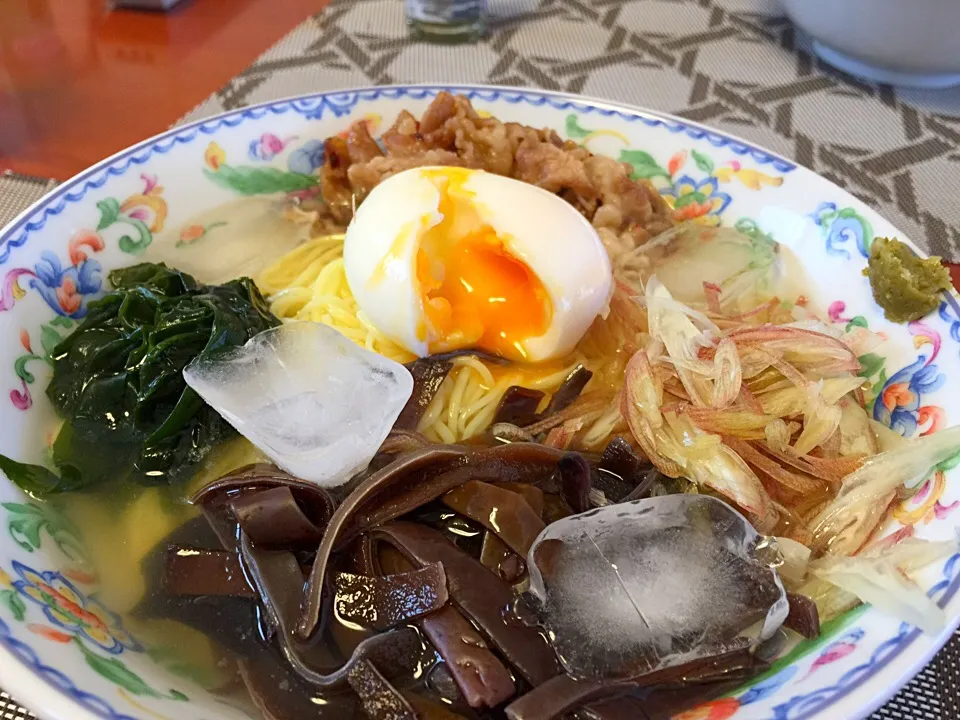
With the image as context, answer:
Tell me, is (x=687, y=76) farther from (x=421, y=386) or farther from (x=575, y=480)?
(x=575, y=480)

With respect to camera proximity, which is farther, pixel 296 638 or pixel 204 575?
pixel 204 575

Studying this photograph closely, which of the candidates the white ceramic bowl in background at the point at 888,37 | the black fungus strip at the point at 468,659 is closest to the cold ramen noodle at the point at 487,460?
the black fungus strip at the point at 468,659

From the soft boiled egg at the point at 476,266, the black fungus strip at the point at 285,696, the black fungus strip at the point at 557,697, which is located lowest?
the black fungus strip at the point at 285,696

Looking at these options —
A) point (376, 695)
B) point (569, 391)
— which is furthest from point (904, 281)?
point (376, 695)

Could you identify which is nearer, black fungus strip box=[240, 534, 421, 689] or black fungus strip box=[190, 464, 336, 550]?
black fungus strip box=[240, 534, 421, 689]

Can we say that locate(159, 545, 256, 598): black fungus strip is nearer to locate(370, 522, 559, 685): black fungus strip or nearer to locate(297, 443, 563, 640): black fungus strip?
locate(297, 443, 563, 640): black fungus strip

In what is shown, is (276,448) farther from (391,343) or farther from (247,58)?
(247,58)

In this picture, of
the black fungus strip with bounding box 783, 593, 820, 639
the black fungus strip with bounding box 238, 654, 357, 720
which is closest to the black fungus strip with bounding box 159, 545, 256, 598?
the black fungus strip with bounding box 238, 654, 357, 720

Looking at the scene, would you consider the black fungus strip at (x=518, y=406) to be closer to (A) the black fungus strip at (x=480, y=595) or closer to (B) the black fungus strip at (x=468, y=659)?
(A) the black fungus strip at (x=480, y=595)
